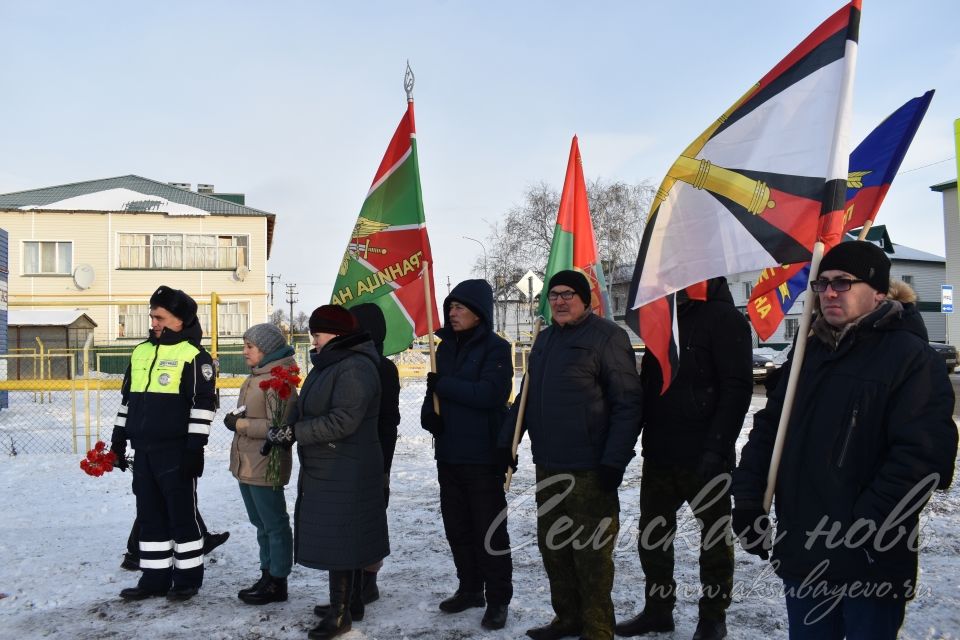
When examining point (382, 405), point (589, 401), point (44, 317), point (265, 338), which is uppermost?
point (44, 317)

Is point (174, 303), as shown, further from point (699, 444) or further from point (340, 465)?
point (699, 444)

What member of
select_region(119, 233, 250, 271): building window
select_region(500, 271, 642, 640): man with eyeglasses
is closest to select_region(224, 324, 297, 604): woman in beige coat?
select_region(500, 271, 642, 640): man with eyeglasses

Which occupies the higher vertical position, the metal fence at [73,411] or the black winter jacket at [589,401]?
the black winter jacket at [589,401]

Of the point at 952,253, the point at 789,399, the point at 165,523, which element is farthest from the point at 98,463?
the point at 952,253

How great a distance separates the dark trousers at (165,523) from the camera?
4.68 metres

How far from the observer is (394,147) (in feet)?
17.9

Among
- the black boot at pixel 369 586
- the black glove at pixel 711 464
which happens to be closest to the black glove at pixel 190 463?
the black boot at pixel 369 586

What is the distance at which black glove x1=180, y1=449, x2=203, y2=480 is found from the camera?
4.68 metres

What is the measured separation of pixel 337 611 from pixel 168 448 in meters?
1.58

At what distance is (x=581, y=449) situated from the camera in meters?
3.78

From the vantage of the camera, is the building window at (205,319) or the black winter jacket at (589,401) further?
the building window at (205,319)

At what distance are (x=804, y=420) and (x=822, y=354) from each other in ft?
0.89

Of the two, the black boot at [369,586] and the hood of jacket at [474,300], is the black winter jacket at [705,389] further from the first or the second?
the black boot at [369,586]

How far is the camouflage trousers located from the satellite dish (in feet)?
106
